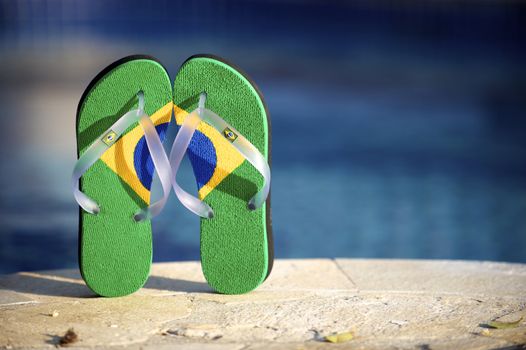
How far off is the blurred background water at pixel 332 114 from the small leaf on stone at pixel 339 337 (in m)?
1.74

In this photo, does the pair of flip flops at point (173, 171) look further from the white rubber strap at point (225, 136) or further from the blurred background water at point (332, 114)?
the blurred background water at point (332, 114)

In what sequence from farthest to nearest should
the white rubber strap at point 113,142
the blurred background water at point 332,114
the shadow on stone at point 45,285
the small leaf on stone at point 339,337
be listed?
the blurred background water at point 332,114 < the shadow on stone at point 45,285 < the white rubber strap at point 113,142 < the small leaf on stone at point 339,337

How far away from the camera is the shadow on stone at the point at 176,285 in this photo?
2.22 meters

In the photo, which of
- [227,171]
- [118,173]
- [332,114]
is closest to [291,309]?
[227,171]

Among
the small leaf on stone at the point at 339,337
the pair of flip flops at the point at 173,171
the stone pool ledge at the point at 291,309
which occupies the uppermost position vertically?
the pair of flip flops at the point at 173,171

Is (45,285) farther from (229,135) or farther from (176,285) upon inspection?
(229,135)

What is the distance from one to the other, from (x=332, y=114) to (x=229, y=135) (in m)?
4.89

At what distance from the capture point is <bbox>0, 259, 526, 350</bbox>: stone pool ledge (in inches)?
70.7

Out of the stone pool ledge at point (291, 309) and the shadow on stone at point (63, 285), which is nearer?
the stone pool ledge at point (291, 309)

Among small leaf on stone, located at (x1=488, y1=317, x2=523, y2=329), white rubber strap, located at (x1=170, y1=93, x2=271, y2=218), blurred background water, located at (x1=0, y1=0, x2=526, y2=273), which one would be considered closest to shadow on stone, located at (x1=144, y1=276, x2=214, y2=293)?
white rubber strap, located at (x1=170, y1=93, x2=271, y2=218)

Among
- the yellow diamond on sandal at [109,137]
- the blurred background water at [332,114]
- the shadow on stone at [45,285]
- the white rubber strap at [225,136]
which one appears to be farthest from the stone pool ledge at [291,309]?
the blurred background water at [332,114]

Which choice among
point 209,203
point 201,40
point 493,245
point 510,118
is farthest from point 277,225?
point 201,40

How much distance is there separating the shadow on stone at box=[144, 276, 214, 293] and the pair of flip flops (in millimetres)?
88

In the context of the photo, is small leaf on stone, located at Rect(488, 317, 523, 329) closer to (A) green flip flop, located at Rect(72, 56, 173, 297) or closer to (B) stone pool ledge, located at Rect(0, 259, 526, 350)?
(B) stone pool ledge, located at Rect(0, 259, 526, 350)
